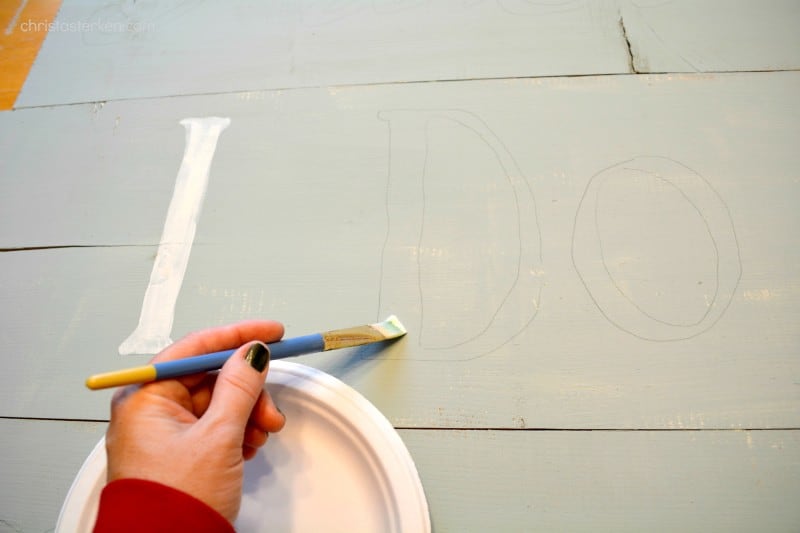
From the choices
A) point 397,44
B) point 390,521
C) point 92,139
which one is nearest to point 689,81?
point 397,44

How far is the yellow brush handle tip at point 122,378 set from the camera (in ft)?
1.00

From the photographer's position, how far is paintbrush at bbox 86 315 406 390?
318 millimetres

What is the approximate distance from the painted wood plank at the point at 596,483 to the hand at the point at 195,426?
164 millimetres

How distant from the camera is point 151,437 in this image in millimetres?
314

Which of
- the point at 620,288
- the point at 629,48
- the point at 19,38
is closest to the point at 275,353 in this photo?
the point at 620,288

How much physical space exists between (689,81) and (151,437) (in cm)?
69

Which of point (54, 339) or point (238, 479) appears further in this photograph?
point (54, 339)

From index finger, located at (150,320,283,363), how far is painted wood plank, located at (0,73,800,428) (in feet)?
0.30

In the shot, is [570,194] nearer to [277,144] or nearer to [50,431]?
[277,144]

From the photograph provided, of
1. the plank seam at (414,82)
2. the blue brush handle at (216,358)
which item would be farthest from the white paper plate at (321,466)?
the plank seam at (414,82)

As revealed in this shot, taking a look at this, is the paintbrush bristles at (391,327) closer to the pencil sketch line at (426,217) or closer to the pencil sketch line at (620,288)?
the pencil sketch line at (426,217)

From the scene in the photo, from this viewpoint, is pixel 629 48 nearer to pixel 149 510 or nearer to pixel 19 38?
pixel 149 510

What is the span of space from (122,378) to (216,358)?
63mm

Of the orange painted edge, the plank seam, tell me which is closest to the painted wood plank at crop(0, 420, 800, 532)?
the plank seam
